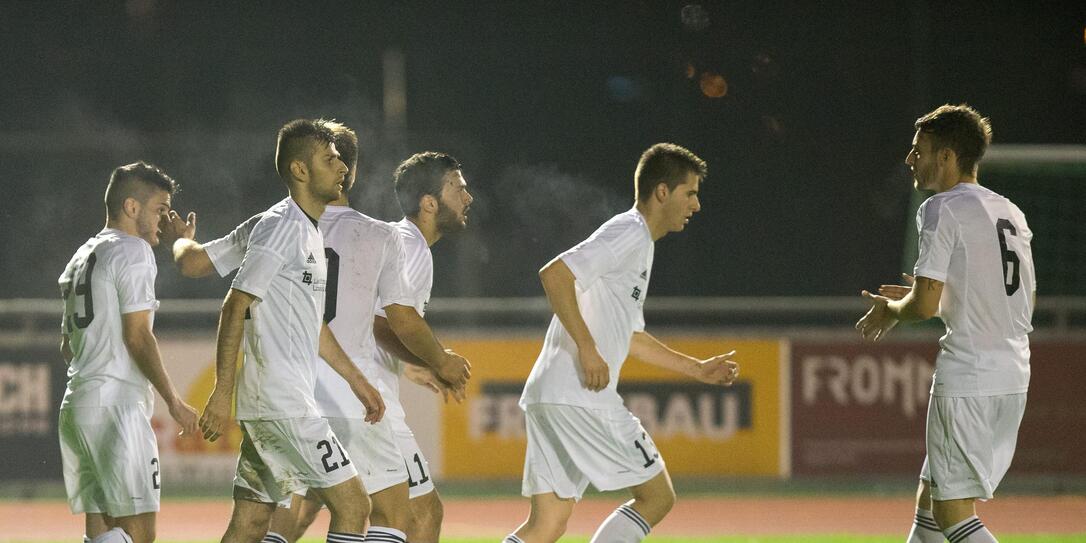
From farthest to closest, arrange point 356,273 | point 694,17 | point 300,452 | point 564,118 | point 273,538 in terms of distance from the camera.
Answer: point 694,17
point 564,118
point 273,538
point 356,273
point 300,452

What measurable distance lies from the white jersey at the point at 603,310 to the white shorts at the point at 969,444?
139 cm

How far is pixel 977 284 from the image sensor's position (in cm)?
569

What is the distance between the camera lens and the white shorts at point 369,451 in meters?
5.70

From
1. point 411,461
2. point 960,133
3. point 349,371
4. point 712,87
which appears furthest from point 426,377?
point 712,87

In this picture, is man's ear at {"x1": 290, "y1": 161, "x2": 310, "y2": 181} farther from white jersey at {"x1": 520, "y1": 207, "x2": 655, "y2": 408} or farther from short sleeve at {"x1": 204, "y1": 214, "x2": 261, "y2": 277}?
white jersey at {"x1": 520, "y1": 207, "x2": 655, "y2": 408}

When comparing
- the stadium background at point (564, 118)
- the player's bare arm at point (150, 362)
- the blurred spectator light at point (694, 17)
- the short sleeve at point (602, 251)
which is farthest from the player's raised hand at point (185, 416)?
the blurred spectator light at point (694, 17)

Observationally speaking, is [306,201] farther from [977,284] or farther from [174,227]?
[977,284]

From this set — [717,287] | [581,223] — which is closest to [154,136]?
[581,223]

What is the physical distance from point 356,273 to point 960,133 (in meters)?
2.63

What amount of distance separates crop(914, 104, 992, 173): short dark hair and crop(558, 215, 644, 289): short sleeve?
136 cm

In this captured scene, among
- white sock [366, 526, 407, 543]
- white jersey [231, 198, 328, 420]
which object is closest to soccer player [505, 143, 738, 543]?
white sock [366, 526, 407, 543]

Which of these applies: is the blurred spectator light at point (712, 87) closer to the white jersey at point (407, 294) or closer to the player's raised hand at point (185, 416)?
the white jersey at point (407, 294)

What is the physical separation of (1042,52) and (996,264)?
1620cm

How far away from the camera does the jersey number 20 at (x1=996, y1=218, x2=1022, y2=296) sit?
18.7ft
